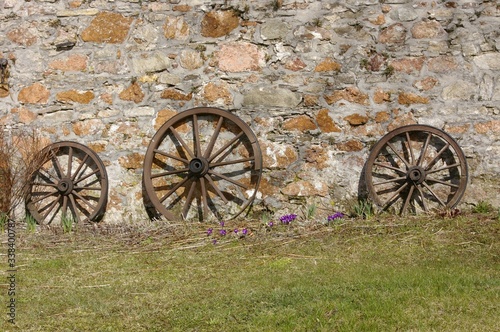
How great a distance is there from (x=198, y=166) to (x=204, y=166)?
2.3 inches

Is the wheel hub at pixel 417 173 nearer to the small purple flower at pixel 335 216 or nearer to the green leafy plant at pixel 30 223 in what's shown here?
the small purple flower at pixel 335 216

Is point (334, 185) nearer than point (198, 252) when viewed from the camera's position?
No

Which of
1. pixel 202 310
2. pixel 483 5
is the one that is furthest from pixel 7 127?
pixel 483 5

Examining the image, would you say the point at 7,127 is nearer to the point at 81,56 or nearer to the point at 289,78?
the point at 81,56

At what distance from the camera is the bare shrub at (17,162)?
743cm

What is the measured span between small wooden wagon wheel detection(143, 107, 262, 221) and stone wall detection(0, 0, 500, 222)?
146 mm

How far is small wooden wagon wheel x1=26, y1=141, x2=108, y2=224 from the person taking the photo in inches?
292

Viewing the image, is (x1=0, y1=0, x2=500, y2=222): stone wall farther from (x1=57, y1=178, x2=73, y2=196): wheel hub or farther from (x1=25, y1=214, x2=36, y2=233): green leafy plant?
(x1=25, y1=214, x2=36, y2=233): green leafy plant

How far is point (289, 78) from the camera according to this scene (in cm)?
728

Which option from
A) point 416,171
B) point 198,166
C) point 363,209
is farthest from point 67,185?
point 416,171

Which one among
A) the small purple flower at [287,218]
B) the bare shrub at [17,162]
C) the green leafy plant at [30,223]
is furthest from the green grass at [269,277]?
the bare shrub at [17,162]

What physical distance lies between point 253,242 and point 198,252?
508 mm

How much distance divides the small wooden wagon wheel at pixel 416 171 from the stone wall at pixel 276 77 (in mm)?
158

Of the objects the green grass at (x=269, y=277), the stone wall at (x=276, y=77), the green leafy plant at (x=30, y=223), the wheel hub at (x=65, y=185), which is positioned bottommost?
the green grass at (x=269, y=277)
